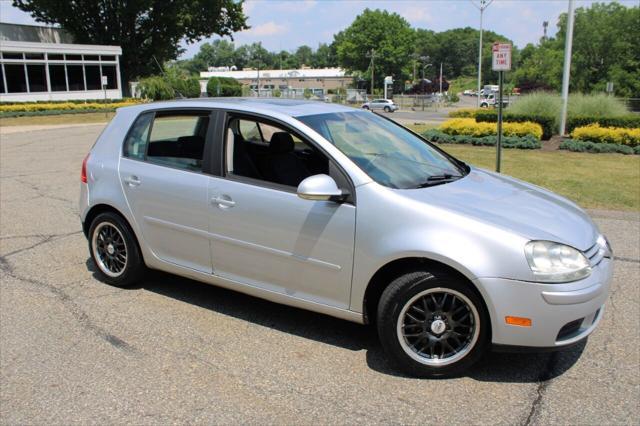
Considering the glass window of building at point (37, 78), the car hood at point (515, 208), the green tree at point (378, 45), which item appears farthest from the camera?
the green tree at point (378, 45)

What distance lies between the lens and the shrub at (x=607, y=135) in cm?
1524

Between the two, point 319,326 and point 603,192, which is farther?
point 603,192

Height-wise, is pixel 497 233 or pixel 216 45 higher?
pixel 216 45

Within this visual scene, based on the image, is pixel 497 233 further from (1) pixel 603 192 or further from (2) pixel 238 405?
(1) pixel 603 192

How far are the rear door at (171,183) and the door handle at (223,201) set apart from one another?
10 centimetres

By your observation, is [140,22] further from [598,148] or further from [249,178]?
[249,178]

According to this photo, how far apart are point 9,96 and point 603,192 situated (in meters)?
41.0

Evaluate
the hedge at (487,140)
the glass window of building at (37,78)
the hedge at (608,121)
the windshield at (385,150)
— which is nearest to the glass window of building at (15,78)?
the glass window of building at (37,78)

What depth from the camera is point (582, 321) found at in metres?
3.37

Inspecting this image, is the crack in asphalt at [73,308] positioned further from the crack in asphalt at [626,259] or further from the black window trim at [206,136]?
the crack in asphalt at [626,259]

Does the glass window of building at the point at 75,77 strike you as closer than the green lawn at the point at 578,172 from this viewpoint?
No

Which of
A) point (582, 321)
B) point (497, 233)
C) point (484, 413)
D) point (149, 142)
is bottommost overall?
point (484, 413)

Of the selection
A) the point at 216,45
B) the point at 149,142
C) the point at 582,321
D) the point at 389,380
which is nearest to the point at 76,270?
the point at 149,142

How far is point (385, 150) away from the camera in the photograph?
432cm
